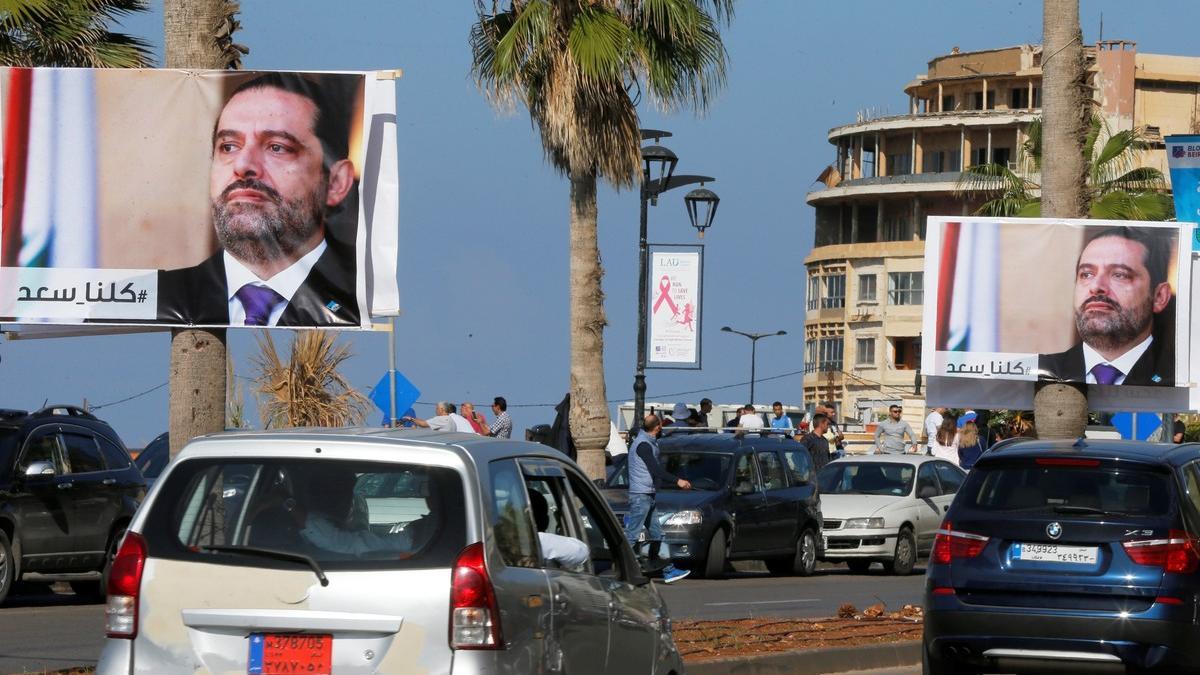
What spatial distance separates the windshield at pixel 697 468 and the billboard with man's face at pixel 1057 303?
3.25 m

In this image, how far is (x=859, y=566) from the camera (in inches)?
1076

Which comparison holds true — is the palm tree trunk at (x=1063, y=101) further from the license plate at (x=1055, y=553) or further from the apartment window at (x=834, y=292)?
the apartment window at (x=834, y=292)

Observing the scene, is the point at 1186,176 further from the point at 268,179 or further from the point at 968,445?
the point at 268,179

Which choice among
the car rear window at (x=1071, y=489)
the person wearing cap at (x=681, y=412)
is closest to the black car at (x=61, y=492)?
the car rear window at (x=1071, y=489)

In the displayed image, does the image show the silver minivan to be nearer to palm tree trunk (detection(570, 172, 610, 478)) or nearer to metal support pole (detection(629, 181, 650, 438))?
palm tree trunk (detection(570, 172, 610, 478))

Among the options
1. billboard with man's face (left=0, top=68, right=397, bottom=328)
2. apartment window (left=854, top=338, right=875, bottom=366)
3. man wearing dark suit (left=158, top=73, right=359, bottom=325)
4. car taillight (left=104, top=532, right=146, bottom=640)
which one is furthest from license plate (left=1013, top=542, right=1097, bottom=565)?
apartment window (left=854, top=338, right=875, bottom=366)

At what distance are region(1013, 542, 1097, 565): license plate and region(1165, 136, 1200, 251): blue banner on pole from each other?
9918 millimetres

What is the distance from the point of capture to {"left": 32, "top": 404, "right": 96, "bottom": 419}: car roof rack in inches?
697

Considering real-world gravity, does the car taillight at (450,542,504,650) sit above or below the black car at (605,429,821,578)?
above

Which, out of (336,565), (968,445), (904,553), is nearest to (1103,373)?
(904,553)

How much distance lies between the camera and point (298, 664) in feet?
21.2

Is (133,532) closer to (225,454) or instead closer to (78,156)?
(225,454)

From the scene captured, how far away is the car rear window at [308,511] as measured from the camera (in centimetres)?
663

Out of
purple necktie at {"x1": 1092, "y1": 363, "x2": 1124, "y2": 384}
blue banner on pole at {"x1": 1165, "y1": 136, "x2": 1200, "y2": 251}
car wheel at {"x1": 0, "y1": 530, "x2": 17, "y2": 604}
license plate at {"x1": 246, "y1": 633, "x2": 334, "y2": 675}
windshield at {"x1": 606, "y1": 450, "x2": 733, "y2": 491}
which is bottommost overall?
car wheel at {"x1": 0, "y1": 530, "x2": 17, "y2": 604}
